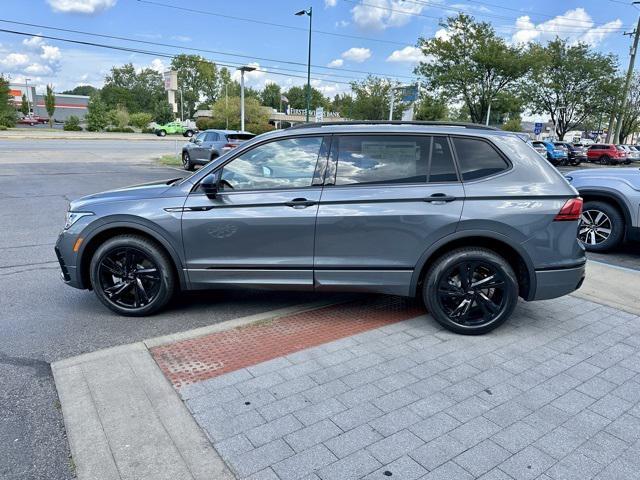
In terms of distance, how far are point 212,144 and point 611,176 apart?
1367cm

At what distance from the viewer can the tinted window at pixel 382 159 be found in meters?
3.99

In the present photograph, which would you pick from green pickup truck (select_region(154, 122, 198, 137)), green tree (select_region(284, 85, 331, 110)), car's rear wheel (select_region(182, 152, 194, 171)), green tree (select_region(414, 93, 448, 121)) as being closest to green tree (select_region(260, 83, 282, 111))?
green tree (select_region(284, 85, 331, 110))

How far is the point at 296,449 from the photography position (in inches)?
101

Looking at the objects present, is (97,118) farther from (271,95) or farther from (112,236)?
(112,236)

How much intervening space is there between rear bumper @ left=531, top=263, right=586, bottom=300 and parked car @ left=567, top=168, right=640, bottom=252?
11.3 feet

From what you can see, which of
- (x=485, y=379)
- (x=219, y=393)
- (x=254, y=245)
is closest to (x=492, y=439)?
(x=485, y=379)

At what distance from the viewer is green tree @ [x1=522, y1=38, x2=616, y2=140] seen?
3575cm

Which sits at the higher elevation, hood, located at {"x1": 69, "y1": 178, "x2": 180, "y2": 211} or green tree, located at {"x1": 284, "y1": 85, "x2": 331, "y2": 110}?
green tree, located at {"x1": 284, "y1": 85, "x2": 331, "y2": 110}

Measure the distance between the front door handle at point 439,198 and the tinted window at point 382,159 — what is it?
179 millimetres

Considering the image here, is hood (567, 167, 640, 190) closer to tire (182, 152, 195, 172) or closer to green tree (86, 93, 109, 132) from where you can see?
tire (182, 152, 195, 172)

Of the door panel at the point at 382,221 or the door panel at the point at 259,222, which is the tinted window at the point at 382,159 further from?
the door panel at the point at 259,222

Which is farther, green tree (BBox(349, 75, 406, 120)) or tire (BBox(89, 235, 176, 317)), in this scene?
green tree (BBox(349, 75, 406, 120))

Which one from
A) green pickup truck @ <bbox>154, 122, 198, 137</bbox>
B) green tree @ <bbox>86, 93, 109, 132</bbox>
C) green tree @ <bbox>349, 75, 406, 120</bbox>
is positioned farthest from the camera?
green tree @ <bbox>86, 93, 109, 132</bbox>

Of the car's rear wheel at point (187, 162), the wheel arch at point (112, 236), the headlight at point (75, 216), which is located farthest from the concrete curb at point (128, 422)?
the car's rear wheel at point (187, 162)
